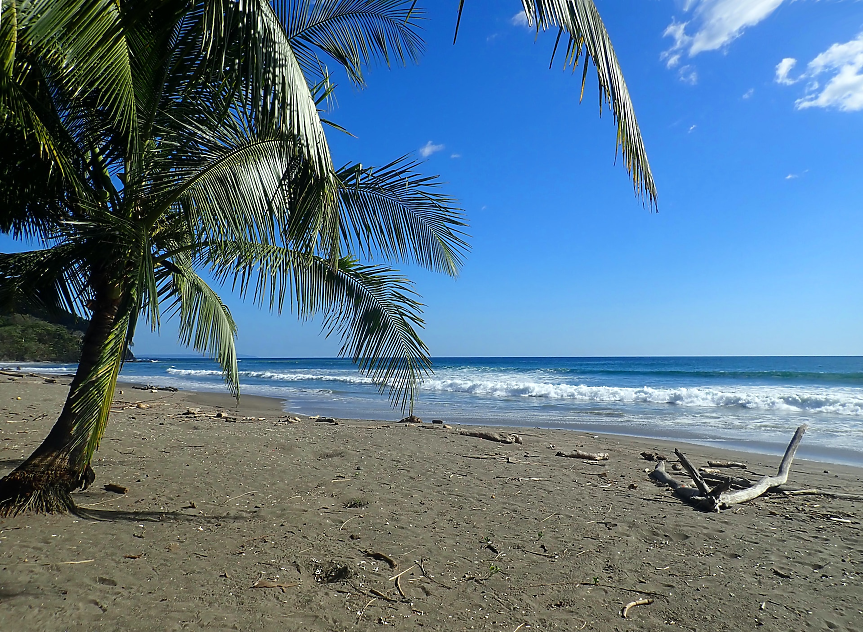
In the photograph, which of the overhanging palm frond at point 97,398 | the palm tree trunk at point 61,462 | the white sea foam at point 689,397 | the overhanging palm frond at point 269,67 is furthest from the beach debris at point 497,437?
the white sea foam at point 689,397

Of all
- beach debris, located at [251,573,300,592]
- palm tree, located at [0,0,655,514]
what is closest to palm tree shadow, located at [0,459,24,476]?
palm tree, located at [0,0,655,514]

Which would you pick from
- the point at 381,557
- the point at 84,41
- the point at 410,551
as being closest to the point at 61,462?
the point at 381,557

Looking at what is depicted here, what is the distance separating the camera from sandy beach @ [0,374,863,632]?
112 inches

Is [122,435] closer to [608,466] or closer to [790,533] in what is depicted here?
[608,466]

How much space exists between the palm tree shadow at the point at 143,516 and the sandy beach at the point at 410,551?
0.08ft

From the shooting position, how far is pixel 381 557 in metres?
3.54

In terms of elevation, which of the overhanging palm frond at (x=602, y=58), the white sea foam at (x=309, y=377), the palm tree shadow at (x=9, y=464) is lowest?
the white sea foam at (x=309, y=377)

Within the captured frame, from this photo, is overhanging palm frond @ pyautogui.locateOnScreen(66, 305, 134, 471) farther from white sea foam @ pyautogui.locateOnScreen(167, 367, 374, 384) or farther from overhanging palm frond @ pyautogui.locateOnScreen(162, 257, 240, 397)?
white sea foam @ pyautogui.locateOnScreen(167, 367, 374, 384)

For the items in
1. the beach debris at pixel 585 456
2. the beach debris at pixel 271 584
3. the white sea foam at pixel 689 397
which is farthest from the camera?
the white sea foam at pixel 689 397

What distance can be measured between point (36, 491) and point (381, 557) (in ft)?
8.72

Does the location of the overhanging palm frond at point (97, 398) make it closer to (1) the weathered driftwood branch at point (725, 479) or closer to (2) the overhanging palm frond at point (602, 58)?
(2) the overhanging palm frond at point (602, 58)

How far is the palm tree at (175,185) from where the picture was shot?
2.64 metres

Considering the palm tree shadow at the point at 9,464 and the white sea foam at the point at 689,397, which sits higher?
the palm tree shadow at the point at 9,464

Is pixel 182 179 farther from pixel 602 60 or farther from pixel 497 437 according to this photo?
pixel 497 437
